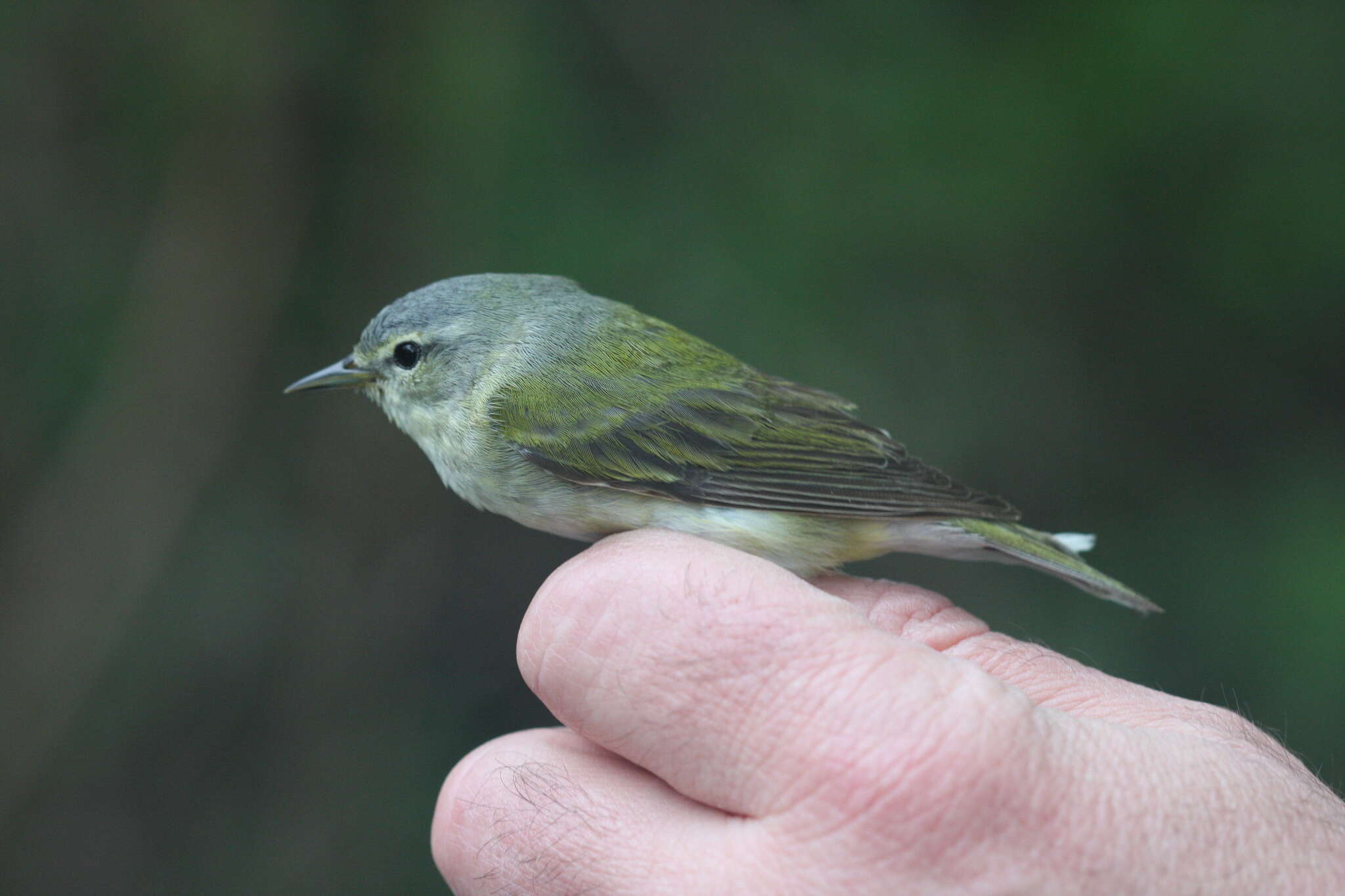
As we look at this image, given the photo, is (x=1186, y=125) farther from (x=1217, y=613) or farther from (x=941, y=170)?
(x=1217, y=613)

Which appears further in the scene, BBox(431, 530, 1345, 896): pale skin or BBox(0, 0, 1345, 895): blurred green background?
BBox(0, 0, 1345, 895): blurred green background

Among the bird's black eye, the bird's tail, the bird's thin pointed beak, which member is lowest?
the bird's thin pointed beak

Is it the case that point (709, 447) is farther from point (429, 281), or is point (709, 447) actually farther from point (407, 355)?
point (429, 281)

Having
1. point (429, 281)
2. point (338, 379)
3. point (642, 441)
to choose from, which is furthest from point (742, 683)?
point (429, 281)

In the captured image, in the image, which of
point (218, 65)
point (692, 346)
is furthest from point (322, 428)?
point (692, 346)

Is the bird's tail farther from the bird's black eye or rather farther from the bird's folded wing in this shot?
the bird's black eye

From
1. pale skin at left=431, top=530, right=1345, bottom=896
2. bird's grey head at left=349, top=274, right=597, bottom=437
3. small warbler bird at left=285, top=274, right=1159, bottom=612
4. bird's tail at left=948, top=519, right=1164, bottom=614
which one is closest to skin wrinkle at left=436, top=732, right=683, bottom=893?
pale skin at left=431, top=530, right=1345, bottom=896
